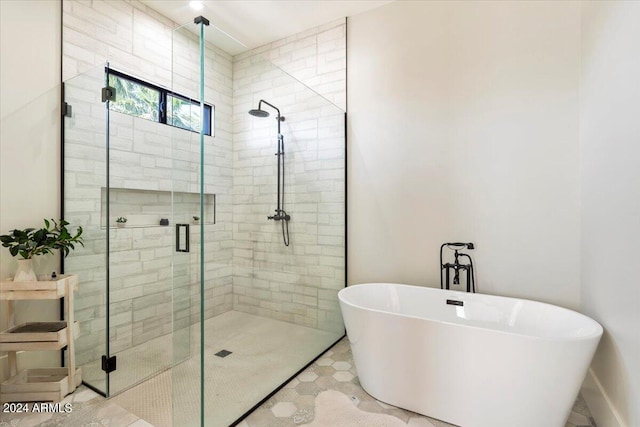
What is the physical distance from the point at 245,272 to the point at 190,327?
459 millimetres

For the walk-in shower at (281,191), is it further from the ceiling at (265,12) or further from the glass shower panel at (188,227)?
the ceiling at (265,12)

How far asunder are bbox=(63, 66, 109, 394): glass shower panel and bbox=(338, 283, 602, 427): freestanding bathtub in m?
1.70

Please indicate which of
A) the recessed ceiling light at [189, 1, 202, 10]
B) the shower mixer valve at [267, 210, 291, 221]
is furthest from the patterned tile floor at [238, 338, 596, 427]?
the recessed ceiling light at [189, 1, 202, 10]

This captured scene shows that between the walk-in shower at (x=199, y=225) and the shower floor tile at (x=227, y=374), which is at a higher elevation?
the walk-in shower at (x=199, y=225)

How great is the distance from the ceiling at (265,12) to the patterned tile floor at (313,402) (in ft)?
8.83

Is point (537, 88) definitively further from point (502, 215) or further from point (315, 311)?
point (315, 311)

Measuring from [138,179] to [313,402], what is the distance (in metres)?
2.09

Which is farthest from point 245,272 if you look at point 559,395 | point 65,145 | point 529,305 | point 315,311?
point 529,305

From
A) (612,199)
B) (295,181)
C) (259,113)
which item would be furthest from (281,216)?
(612,199)

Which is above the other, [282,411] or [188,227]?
[188,227]

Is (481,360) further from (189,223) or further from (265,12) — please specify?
(265,12)

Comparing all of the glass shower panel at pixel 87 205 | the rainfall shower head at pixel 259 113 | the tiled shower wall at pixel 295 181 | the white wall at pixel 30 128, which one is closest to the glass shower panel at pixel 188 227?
the tiled shower wall at pixel 295 181

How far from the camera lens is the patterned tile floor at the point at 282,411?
170 cm

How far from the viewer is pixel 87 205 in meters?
2.19
